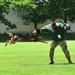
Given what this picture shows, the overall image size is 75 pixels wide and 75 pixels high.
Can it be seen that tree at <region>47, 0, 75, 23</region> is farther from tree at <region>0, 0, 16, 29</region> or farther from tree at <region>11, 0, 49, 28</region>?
tree at <region>0, 0, 16, 29</region>

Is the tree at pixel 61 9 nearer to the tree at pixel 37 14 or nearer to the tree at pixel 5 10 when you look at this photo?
the tree at pixel 37 14

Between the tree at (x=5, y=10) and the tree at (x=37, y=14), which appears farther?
the tree at (x=37, y=14)

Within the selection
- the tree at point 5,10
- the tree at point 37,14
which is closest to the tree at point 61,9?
the tree at point 37,14

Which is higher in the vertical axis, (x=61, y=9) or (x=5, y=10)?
(x=5, y=10)

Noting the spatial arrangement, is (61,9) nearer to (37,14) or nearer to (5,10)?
(37,14)

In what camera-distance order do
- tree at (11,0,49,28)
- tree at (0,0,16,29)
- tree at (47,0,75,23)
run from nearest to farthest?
tree at (0,0,16,29), tree at (47,0,75,23), tree at (11,0,49,28)

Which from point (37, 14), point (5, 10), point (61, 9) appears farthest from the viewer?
point (37, 14)

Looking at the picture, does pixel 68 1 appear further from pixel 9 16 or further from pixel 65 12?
pixel 9 16

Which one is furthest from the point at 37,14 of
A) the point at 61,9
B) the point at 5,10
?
the point at 5,10

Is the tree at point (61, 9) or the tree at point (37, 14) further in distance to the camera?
the tree at point (37, 14)

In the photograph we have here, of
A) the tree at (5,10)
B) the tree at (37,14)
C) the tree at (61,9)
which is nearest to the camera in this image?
the tree at (5,10)

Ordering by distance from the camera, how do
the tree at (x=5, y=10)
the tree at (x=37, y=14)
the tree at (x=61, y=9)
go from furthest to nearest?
the tree at (x=37, y=14) < the tree at (x=61, y=9) < the tree at (x=5, y=10)

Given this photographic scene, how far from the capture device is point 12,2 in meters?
63.8

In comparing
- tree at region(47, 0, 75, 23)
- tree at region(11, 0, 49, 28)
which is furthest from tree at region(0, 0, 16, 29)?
tree at region(47, 0, 75, 23)
